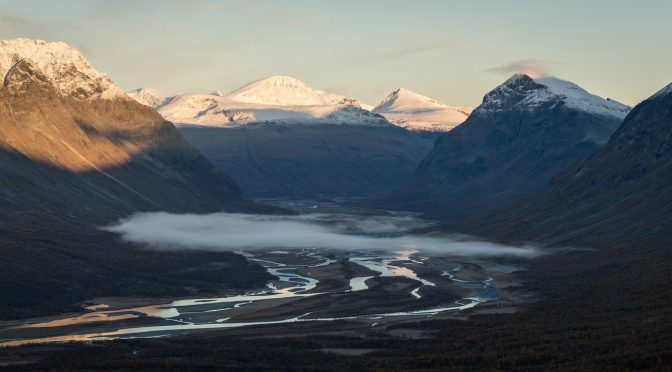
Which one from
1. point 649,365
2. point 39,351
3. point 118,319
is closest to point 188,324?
point 118,319

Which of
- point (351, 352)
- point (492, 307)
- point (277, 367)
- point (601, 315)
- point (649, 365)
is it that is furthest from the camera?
point (492, 307)

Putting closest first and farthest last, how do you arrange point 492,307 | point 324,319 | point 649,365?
point 649,365, point 324,319, point 492,307

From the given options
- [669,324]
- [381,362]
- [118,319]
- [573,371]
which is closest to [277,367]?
[381,362]

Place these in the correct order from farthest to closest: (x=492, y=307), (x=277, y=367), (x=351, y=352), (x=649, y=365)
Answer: (x=492, y=307) → (x=351, y=352) → (x=277, y=367) → (x=649, y=365)

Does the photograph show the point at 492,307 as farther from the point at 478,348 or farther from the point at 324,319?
the point at 478,348

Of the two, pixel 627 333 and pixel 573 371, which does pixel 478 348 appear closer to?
pixel 627 333

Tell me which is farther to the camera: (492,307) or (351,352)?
(492,307)

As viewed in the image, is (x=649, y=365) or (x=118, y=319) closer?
(x=649, y=365)

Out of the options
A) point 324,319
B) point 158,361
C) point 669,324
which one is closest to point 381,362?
point 158,361
